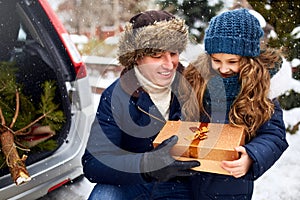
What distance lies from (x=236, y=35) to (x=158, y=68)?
1.17 feet

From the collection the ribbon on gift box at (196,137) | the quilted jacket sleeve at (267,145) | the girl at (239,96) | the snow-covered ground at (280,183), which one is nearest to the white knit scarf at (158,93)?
the girl at (239,96)

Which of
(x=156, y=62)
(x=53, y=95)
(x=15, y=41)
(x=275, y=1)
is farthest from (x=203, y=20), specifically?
(x=156, y=62)

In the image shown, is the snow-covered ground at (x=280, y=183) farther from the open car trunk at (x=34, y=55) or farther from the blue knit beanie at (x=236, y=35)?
the blue knit beanie at (x=236, y=35)

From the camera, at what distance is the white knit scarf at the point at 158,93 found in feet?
6.20

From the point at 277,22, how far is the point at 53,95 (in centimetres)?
220

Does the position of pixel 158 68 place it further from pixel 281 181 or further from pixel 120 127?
pixel 281 181

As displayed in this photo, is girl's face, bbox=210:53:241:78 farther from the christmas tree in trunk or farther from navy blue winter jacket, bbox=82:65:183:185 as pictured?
the christmas tree in trunk

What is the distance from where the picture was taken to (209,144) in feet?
5.39

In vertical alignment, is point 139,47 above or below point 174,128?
above

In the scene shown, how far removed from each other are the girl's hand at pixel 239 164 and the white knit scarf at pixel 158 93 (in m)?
0.44

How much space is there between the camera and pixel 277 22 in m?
3.96

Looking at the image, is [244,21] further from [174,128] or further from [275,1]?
[275,1]

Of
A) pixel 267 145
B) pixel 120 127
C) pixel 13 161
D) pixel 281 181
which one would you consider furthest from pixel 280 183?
pixel 13 161

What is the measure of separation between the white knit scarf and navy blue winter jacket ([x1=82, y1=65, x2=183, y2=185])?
0.02m
